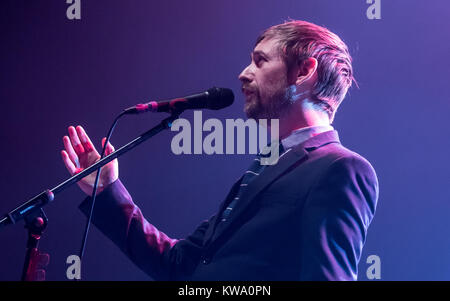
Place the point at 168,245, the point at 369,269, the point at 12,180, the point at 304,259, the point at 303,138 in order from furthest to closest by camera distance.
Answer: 1. the point at 12,180
2. the point at 369,269
3. the point at 168,245
4. the point at 303,138
5. the point at 304,259

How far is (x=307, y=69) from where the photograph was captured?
1.77m

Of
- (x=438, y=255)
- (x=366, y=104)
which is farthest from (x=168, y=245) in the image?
(x=438, y=255)

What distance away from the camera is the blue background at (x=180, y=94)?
2.19 meters

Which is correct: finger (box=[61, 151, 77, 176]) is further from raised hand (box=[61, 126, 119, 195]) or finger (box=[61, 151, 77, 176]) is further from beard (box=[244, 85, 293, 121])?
beard (box=[244, 85, 293, 121])

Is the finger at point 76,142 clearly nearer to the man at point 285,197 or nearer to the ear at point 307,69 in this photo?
the man at point 285,197

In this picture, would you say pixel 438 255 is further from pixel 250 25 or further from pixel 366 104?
pixel 250 25

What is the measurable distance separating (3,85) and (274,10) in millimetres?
1328

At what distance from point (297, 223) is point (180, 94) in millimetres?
1065

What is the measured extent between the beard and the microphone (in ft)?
0.56

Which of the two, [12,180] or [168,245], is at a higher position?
[12,180]

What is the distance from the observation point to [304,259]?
4.46 ft

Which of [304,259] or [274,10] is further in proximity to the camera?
[274,10]

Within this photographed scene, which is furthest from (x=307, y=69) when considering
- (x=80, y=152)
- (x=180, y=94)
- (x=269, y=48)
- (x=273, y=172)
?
(x=80, y=152)
